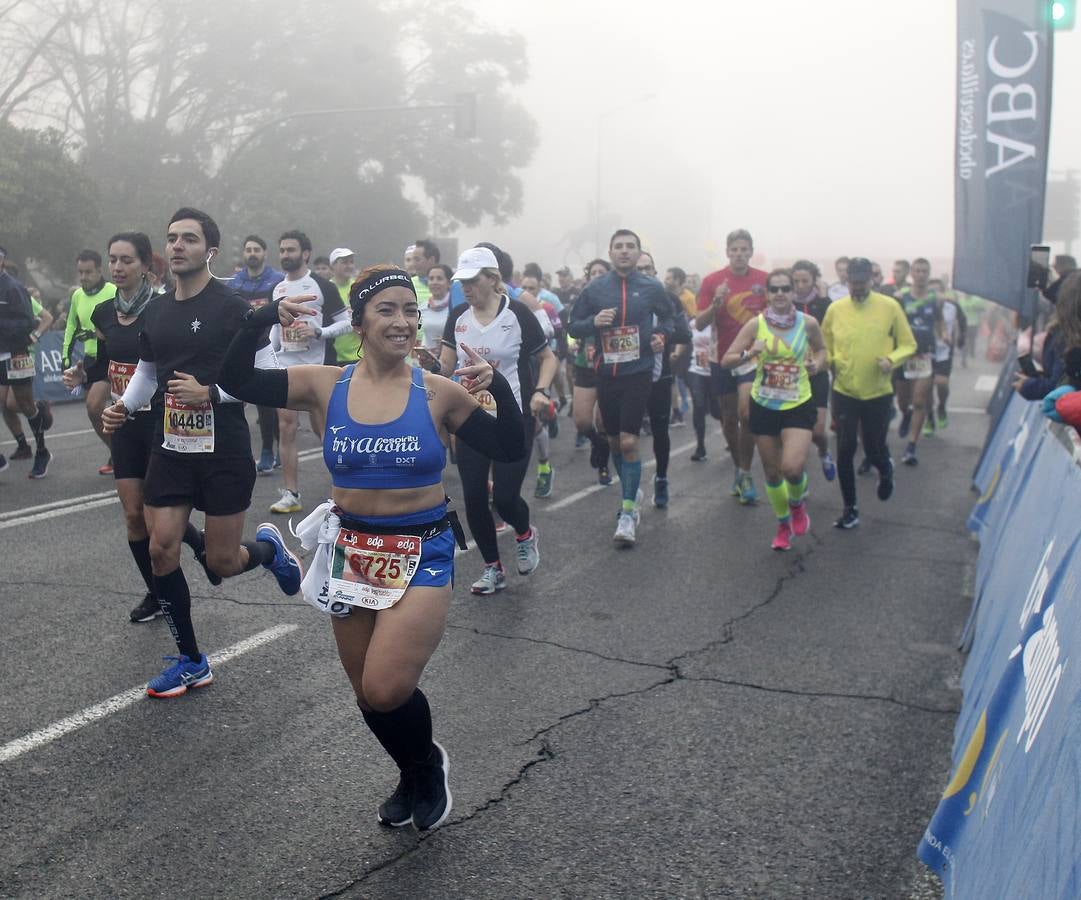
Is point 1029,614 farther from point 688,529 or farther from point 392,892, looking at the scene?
point 688,529

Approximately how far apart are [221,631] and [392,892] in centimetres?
276

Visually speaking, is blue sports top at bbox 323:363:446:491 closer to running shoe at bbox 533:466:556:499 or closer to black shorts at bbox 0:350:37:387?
running shoe at bbox 533:466:556:499

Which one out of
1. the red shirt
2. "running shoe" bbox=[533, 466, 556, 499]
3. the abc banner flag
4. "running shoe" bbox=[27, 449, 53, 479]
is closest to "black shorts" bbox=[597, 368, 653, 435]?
"running shoe" bbox=[533, 466, 556, 499]

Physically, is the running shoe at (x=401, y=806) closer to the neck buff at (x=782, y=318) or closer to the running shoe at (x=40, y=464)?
the neck buff at (x=782, y=318)

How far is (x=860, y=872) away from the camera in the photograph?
12.0 feet

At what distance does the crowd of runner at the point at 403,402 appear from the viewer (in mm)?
3789


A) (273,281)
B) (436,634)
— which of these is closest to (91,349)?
(273,281)

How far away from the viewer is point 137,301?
6.06 metres

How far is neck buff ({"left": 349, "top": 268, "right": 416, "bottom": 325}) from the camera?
Answer: 387 centimetres

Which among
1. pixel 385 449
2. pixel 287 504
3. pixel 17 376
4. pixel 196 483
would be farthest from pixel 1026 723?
pixel 17 376

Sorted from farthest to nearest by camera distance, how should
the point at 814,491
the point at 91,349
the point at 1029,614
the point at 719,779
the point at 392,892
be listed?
the point at 814,491
the point at 91,349
the point at 719,779
the point at 1029,614
the point at 392,892

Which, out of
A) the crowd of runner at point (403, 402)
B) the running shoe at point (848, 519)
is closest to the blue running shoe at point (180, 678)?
the crowd of runner at point (403, 402)

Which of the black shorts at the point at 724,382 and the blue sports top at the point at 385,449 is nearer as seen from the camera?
the blue sports top at the point at 385,449

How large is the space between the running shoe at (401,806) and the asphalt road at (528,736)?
0.06 metres
